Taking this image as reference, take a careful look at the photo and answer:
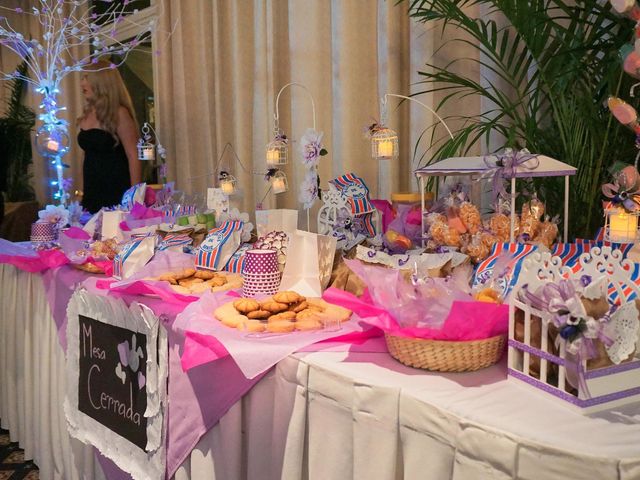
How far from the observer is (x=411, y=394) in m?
0.94

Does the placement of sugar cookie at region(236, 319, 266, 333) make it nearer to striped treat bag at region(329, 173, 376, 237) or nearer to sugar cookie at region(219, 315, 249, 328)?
sugar cookie at region(219, 315, 249, 328)

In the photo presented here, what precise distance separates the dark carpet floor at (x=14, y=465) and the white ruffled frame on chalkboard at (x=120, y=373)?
0.71 meters

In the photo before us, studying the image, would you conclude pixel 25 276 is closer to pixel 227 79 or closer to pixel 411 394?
pixel 411 394

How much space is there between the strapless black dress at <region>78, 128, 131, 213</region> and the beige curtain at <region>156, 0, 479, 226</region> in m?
0.52

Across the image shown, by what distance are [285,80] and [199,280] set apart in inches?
79.1

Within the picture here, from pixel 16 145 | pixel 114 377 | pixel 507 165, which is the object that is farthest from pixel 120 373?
pixel 16 145

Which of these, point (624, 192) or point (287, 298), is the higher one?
point (624, 192)

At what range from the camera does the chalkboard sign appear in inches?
59.7

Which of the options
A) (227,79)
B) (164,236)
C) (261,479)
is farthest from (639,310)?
(227,79)

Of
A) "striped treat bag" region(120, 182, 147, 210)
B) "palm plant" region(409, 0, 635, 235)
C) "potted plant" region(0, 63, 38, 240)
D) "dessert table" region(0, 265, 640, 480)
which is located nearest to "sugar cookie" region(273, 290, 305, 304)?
"dessert table" region(0, 265, 640, 480)

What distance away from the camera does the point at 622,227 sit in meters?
1.31

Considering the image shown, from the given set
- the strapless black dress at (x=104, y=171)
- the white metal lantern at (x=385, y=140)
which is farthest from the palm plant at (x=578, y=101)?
the strapless black dress at (x=104, y=171)

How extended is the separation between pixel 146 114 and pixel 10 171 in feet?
7.03

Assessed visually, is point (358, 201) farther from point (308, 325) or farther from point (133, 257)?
point (133, 257)
